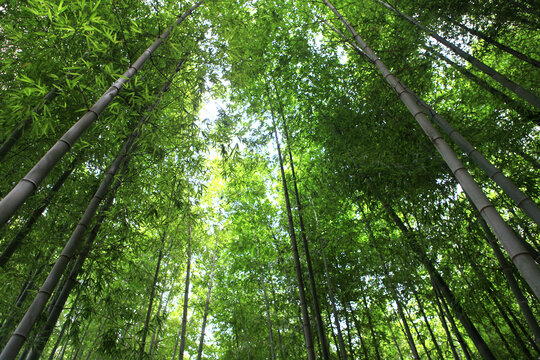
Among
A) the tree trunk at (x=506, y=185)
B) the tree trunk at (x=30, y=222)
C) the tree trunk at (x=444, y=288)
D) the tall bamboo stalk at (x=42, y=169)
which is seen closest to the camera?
the tall bamboo stalk at (x=42, y=169)

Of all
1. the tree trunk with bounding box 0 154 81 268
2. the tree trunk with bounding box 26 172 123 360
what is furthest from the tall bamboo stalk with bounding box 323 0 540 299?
the tree trunk with bounding box 0 154 81 268

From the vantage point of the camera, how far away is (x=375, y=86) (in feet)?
10.1

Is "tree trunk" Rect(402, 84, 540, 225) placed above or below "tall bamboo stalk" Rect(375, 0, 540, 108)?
below

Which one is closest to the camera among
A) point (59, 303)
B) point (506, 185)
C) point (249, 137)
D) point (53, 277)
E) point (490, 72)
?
point (506, 185)

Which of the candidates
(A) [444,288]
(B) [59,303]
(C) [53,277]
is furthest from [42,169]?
(A) [444,288]

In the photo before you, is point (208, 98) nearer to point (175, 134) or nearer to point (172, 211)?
point (175, 134)

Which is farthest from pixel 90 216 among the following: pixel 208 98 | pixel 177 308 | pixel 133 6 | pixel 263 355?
pixel 177 308

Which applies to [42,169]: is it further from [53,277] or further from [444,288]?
[444,288]

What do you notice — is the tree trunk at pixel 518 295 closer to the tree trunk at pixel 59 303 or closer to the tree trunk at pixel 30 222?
the tree trunk at pixel 59 303

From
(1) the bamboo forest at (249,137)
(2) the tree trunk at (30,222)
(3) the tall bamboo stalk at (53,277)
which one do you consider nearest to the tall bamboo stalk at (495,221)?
(1) the bamboo forest at (249,137)

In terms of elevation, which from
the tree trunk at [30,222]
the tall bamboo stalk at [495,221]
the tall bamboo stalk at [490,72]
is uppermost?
the tall bamboo stalk at [490,72]

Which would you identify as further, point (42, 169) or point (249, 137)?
point (249, 137)

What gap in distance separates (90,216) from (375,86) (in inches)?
120

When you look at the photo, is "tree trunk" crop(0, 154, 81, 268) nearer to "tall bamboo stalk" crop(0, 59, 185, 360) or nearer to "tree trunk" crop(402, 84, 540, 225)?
"tall bamboo stalk" crop(0, 59, 185, 360)
